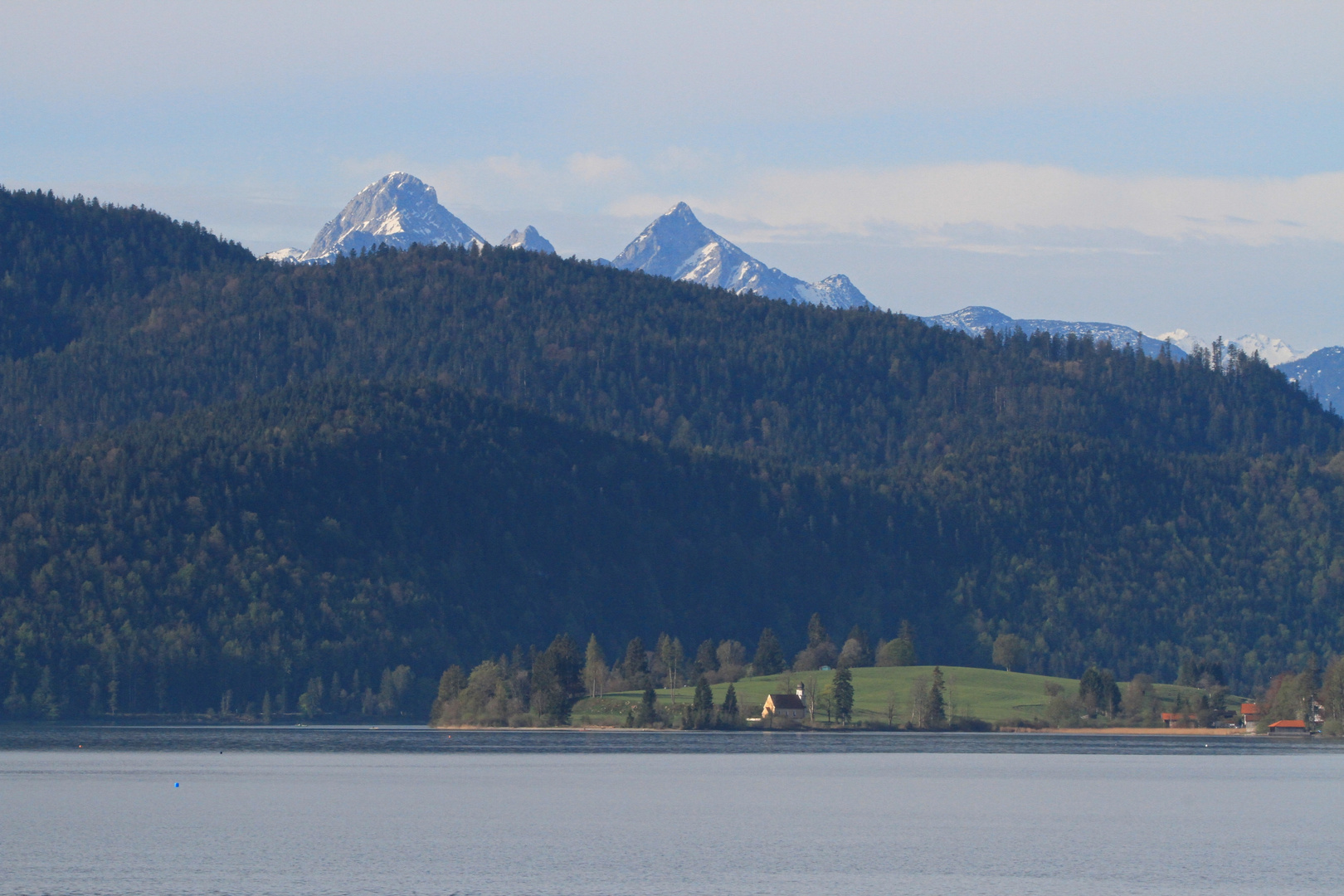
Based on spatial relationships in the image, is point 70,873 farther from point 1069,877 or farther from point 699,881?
A: point 1069,877

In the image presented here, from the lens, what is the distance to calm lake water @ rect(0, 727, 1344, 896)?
10131 centimetres

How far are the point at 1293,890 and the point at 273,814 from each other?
68757 mm

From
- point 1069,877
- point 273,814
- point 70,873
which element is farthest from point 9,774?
point 1069,877

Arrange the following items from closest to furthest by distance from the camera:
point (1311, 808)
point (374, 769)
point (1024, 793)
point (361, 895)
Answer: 1. point (361, 895)
2. point (1311, 808)
3. point (1024, 793)
4. point (374, 769)

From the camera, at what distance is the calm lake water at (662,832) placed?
332 feet

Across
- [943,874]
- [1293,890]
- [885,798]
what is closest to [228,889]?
[943,874]

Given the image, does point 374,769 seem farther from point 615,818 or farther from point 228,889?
point 228,889

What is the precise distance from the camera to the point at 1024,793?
525ft

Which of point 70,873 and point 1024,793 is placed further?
point 1024,793

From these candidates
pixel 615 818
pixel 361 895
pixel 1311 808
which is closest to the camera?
pixel 361 895

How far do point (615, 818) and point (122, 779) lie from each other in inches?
2310

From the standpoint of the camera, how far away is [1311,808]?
145125mm

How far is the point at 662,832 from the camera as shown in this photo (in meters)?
125

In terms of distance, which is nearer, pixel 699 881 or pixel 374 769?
pixel 699 881
